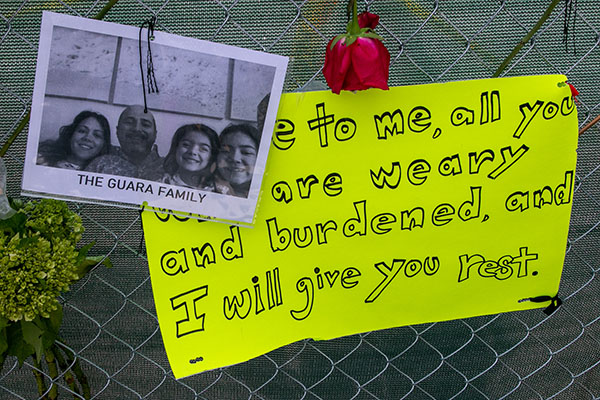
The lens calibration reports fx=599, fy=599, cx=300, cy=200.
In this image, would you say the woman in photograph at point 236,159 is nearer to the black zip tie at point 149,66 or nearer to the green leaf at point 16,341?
the black zip tie at point 149,66

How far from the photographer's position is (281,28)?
37.8 inches

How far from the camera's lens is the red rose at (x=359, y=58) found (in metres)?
0.78

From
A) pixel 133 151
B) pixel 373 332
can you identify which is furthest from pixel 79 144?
pixel 373 332

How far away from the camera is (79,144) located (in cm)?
86

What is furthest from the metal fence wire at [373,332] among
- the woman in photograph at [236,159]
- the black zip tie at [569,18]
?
the woman in photograph at [236,159]

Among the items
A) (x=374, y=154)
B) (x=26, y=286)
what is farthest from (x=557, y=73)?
(x=26, y=286)

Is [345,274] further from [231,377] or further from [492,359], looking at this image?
[492,359]

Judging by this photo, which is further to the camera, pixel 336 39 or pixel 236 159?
pixel 236 159

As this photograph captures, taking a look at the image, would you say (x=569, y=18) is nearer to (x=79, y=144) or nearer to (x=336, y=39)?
(x=336, y=39)

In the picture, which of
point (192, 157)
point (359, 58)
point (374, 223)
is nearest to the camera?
point (359, 58)

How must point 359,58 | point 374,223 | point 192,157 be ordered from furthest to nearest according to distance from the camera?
1. point 374,223
2. point 192,157
3. point 359,58

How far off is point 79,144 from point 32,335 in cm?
29

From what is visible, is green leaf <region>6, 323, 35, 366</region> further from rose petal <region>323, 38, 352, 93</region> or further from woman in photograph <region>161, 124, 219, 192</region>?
rose petal <region>323, 38, 352, 93</region>

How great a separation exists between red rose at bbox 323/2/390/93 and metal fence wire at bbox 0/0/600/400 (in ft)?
0.48
